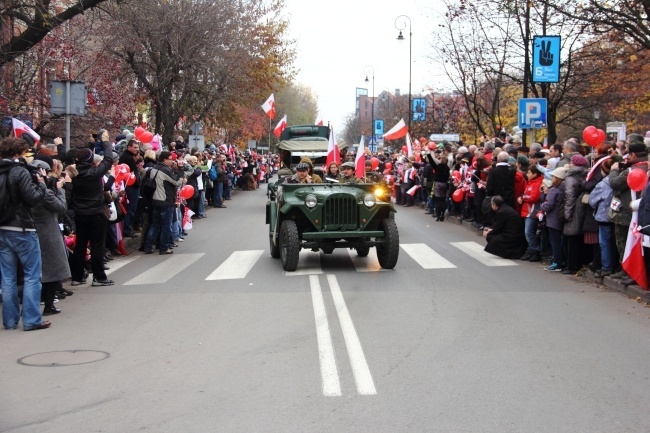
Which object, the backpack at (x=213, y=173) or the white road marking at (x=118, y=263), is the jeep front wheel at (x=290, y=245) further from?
the backpack at (x=213, y=173)

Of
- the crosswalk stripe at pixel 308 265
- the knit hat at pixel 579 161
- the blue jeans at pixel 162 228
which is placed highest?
the knit hat at pixel 579 161

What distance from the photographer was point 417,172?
28.3 meters

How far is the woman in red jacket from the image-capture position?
14281 mm

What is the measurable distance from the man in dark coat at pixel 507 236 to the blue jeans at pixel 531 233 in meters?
0.23

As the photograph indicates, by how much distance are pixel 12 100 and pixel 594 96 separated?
2095cm

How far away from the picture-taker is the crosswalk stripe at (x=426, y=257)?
535 inches

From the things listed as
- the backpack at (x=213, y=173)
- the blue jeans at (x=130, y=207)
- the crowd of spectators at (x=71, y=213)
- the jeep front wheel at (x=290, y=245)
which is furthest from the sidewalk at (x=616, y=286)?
the backpack at (x=213, y=173)

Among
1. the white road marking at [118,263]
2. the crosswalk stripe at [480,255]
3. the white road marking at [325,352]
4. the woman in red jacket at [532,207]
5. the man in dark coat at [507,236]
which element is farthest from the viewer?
the man in dark coat at [507,236]

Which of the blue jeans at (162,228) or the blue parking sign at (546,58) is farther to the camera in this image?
the blue parking sign at (546,58)

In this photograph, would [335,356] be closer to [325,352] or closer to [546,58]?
[325,352]

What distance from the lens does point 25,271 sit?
8734 millimetres

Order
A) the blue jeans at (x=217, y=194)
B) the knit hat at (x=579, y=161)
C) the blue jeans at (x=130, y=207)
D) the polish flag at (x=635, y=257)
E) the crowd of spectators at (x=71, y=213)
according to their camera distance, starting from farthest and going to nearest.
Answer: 1. the blue jeans at (x=217, y=194)
2. the blue jeans at (x=130, y=207)
3. the knit hat at (x=579, y=161)
4. the polish flag at (x=635, y=257)
5. the crowd of spectators at (x=71, y=213)

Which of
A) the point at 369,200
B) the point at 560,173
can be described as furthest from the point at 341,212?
the point at 560,173

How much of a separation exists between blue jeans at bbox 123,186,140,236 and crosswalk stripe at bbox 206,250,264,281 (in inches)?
93.9
